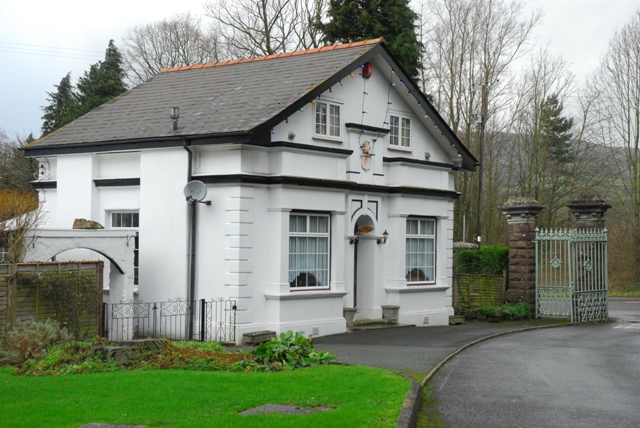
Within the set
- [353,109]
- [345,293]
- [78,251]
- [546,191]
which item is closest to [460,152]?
[353,109]

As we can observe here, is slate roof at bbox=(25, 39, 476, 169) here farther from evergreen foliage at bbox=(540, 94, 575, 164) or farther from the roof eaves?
evergreen foliage at bbox=(540, 94, 575, 164)

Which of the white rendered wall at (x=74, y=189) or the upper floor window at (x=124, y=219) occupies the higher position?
the white rendered wall at (x=74, y=189)

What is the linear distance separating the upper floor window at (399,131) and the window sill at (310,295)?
4.90 m

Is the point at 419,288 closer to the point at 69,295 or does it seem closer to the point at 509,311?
the point at 509,311

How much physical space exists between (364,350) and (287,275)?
339cm

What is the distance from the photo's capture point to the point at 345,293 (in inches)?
877

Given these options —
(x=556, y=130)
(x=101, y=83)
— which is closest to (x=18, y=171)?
(x=101, y=83)

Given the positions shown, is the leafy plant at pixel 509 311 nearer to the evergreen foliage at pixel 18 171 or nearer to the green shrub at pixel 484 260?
the green shrub at pixel 484 260

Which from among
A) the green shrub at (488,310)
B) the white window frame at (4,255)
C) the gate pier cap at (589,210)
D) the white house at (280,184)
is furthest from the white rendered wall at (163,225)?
the gate pier cap at (589,210)

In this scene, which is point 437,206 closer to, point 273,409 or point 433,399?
point 433,399

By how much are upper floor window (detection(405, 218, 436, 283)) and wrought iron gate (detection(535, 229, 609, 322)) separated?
10.7 feet

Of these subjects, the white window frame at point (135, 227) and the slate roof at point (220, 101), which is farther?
the white window frame at point (135, 227)

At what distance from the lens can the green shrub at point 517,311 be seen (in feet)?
86.9

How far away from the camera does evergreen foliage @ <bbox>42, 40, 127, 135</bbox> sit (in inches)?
1838
